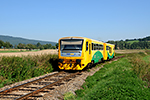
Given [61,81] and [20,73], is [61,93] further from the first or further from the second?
[20,73]

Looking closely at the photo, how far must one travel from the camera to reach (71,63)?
14156mm

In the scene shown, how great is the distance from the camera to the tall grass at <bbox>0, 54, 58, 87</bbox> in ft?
36.6

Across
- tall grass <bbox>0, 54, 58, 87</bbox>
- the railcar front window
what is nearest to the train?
the railcar front window

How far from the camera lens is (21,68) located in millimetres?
12156

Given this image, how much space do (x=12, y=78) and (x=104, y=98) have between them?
7469 millimetres

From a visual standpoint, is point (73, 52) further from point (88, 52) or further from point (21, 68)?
point (21, 68)

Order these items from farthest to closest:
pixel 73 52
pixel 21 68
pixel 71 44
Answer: pixel 71 44 < pixel 73 52 < pixel 21 68

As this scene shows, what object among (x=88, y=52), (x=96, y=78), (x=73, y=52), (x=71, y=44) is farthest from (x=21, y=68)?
(x=88, y=52)

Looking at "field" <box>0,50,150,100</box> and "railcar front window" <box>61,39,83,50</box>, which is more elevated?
"railcar front window" <box>61,39,83,50</box>

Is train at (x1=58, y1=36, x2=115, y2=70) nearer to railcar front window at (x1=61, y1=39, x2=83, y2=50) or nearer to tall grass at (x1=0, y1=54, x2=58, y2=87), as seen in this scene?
railcar front window at (x1=61, y1=39, x2=83, y2=50)

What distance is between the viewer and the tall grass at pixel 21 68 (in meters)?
11.1

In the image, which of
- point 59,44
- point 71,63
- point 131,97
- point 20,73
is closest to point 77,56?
point 71,63

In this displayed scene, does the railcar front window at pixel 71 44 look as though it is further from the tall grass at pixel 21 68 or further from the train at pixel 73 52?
the tall grass at pixel 21 68

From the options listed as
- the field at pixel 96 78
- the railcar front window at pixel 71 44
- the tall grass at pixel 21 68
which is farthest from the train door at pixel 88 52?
the tall grass at pixel 21 68
